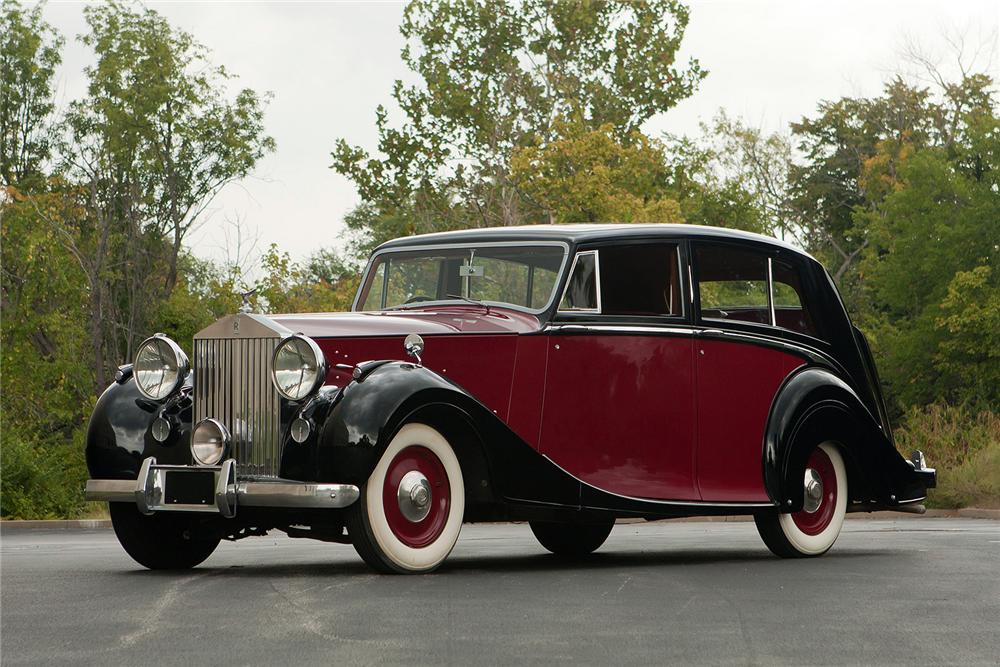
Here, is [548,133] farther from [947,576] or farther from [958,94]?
[947,576]

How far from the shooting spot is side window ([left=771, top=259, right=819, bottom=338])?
408 inches

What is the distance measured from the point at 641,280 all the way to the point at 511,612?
3410 millimetres

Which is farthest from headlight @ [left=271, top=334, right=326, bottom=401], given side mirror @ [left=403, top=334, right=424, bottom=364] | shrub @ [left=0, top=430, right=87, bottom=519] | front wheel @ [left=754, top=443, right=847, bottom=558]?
shrub @ [left=0, top=430, right=87, bottom=519]

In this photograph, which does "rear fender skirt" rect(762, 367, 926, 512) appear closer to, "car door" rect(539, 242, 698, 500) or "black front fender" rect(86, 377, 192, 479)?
"car door" rect(539, 242, 698, 500)

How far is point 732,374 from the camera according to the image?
971 cm

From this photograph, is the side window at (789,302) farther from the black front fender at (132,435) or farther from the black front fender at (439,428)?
the black front fender at (132,435)

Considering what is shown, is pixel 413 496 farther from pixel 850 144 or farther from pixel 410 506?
pixel 850 144

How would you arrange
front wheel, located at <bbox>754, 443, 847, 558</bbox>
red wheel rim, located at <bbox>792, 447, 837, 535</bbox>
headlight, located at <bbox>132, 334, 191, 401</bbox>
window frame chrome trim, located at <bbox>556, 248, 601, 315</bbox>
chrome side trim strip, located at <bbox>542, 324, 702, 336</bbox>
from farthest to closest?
red wheel rim, located at <bbox>792, 447, 837, 535</bbox> < front wheel, located at <bbox>754, 443, 847, 558</bbox> < window frame chrome trim, located at <bbox>556, 248, 601, 315</bbox> < chrome side trim strip, located at <bbox>542, 324, 702, 336</bbox> < headlight, located at <bbox>132, 334, 191, 401</bbox>

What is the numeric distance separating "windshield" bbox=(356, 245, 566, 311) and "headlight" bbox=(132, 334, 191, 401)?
1853mm

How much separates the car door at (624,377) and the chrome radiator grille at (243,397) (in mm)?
1685

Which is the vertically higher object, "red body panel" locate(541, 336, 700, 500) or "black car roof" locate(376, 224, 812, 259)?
"black car roof" locate(376, 224, 812, 259)

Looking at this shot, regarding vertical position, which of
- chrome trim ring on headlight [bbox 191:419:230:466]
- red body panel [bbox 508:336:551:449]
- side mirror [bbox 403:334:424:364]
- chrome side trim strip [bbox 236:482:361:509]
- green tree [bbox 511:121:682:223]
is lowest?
chrome side trim strip [bbox 236:482:361:509]

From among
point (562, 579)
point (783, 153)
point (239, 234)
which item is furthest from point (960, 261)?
point (562, 579)

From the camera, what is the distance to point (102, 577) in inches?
324
